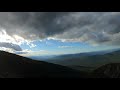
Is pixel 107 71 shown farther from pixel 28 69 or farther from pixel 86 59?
pixel 28 69

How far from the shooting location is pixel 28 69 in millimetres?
3305

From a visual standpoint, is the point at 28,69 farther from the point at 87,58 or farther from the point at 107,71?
the point at 107,71

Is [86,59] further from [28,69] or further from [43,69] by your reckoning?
[28,69]

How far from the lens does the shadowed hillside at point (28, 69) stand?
321cm

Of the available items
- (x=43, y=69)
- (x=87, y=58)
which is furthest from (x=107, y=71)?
(x=43, y=69)

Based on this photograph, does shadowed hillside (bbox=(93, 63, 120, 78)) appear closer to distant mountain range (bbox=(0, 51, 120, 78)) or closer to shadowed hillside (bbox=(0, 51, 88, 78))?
distant mountain range (bbox=(0, 51, 120, 78))

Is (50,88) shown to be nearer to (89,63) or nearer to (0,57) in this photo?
(89,63)

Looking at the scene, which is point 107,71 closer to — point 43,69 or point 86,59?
point 86,59

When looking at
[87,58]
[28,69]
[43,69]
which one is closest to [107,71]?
[87,58]

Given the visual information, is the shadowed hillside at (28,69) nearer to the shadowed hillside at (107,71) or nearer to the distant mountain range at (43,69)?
the distant mountain range at (43,69)

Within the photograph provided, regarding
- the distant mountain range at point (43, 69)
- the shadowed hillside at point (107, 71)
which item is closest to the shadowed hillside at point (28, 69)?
the distant mountain range at point (43, 69)
